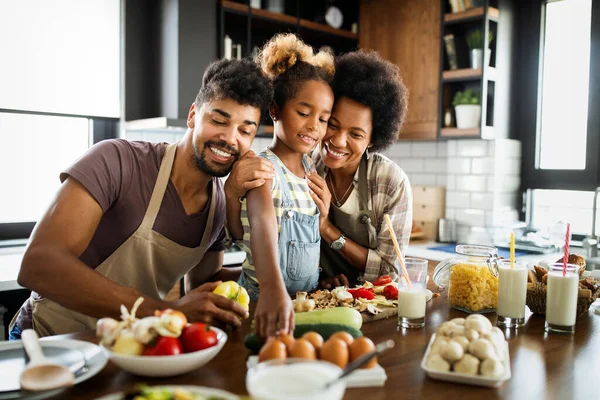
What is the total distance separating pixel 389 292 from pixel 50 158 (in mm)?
2807

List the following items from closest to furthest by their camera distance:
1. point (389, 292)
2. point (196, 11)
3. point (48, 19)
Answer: point (389, 292)
point (48, 19)
point (196, 11)

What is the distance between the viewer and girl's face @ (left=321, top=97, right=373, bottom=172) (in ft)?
6.93

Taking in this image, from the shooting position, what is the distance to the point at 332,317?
4.53 ft

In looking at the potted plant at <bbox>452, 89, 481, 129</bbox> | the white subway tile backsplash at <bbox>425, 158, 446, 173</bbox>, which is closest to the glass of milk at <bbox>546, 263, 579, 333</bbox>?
the potted plant at <bbox>452, 89, 481, 129</bbox>

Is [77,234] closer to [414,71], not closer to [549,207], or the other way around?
[414,71]

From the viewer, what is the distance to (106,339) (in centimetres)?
114

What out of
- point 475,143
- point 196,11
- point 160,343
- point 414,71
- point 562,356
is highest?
point 196,11

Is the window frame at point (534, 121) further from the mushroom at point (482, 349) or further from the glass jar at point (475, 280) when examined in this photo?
the mushroom at point (482, 349)

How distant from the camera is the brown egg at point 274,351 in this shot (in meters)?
1.07

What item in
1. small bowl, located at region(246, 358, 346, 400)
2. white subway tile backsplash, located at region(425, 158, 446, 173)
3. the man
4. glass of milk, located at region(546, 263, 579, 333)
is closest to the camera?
small bowl, located at region(246, 358, 346, 400)

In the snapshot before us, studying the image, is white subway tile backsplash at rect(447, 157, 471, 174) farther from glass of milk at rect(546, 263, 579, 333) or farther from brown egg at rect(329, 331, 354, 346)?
brown egg at rect(329, 331, 354, 346)

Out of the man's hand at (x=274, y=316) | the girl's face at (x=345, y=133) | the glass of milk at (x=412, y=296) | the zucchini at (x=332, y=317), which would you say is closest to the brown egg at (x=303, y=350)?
the man's hand at (x=274, y=316)

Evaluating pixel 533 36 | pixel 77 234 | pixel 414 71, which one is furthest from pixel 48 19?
pixel 533 36

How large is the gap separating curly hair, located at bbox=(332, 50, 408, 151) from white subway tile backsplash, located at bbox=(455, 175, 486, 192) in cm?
195
